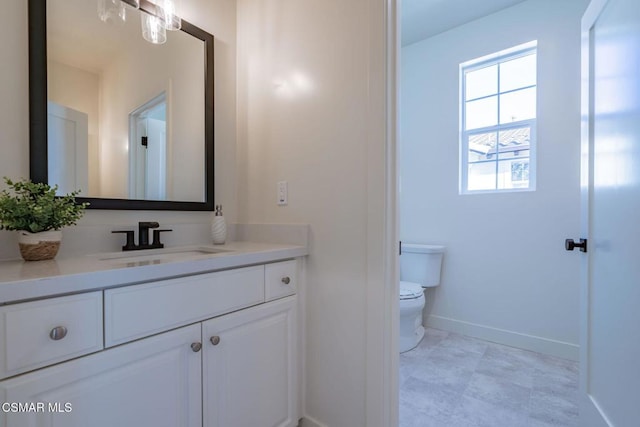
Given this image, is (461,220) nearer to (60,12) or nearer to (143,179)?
(143,179)

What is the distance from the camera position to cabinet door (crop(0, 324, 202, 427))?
0.66m

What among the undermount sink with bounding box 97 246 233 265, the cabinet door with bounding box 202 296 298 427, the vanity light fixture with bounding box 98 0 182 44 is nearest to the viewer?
the cabinet door with bounding box 202 296 298 427

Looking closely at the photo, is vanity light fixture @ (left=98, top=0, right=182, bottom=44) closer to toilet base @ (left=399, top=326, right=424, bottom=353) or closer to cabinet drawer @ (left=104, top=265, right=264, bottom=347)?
cabinet drawer @ (left=104, top=265, right=264, bottom=347)

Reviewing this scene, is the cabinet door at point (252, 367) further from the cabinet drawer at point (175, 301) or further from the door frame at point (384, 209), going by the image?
the door frame at point (384, 209)

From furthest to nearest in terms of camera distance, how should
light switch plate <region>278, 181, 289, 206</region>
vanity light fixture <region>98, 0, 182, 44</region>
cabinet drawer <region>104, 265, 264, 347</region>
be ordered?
light switch plate <region>278, 181, 289, 206</region>
vanity light fixture <region>98, 0, 182, 44</region>
cabinet drawer <region>104, 265, 264, 347</region>

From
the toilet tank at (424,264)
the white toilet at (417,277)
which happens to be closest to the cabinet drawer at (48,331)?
the white toilet at (417,277)

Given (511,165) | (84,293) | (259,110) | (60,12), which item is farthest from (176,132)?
(511,165)

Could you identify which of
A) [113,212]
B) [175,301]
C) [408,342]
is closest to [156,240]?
[113,212]

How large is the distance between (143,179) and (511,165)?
259 cm

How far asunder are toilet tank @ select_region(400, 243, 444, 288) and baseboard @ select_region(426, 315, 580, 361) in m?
0.37

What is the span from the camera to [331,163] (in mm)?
1307

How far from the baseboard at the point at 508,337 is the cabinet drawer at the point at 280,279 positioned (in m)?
1.88

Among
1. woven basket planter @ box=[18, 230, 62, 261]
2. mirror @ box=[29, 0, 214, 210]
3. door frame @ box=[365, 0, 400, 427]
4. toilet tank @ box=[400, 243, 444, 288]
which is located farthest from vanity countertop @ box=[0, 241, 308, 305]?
toilet tank @ box=[400, 243, 444, 288]

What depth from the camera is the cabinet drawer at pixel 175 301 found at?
0.79 metres
